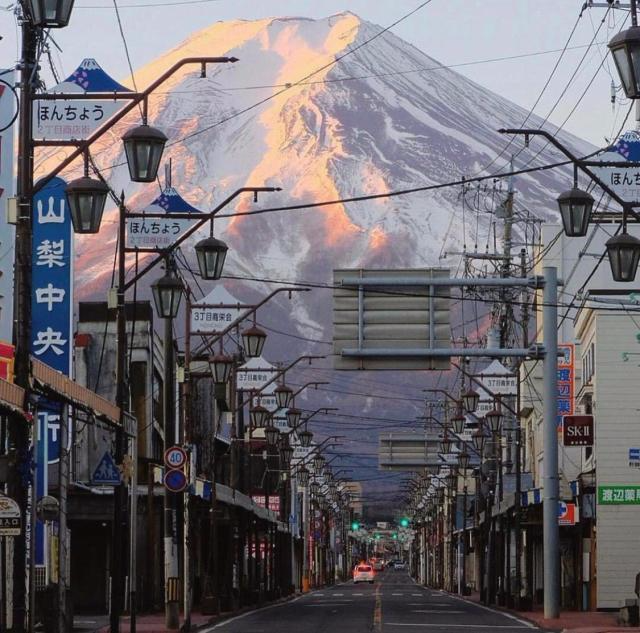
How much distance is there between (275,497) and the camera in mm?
97000

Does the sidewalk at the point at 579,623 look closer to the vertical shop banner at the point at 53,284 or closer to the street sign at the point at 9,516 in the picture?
the vertical shop banner at the point at 53,284

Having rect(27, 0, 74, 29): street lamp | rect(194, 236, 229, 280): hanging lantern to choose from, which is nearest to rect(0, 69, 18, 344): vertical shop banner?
rect(194, 236, 229, 280): hanging lantern

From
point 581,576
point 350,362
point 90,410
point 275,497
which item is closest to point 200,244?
point 90,410

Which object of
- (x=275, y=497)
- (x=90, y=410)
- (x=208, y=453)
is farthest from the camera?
(x=275, y=497)

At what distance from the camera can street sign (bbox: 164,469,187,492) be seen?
3847 cm

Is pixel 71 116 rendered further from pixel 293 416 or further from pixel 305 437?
pixel 305 437

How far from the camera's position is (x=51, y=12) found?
69.9 feet

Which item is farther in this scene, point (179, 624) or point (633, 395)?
point (633, 395)

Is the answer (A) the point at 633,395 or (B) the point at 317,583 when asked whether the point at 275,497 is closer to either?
(A) the point at 633,395

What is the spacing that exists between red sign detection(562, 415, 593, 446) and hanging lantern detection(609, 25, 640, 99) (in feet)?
131

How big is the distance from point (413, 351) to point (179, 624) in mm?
8813

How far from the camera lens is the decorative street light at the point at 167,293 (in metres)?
32.3

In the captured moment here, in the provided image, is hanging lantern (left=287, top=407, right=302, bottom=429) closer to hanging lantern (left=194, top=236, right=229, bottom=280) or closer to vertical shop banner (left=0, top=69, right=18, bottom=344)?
vertical shop banner (left=0, top=69, right=18, bottom=344)

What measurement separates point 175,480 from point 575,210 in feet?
49.2
